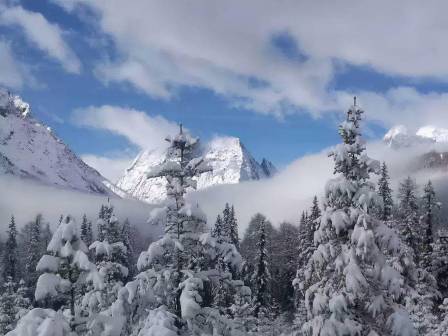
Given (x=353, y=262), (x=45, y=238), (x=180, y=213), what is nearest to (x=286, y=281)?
(x=45, y=238)

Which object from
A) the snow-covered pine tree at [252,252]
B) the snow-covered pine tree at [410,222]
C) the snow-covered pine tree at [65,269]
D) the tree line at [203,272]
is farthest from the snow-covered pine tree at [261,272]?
the snow-covered pine tree at [65,269]

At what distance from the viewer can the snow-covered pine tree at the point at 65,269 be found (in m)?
14.7

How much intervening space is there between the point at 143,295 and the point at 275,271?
91375mm

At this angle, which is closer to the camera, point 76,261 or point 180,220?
point 76,261

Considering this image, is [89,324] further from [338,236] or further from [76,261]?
[338,236]

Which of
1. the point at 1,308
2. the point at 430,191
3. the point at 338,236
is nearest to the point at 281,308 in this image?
the point at 430,191

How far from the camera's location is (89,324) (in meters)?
14.9

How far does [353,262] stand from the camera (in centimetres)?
1842

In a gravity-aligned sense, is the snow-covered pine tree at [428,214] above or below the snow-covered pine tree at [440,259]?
above

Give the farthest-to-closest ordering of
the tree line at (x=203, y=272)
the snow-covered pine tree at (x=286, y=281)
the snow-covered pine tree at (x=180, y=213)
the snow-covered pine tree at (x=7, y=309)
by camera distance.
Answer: the snow-covered pine tree at (x=286, y=281), the snow-covered pine tree at (x=7, y=309), the snow-covered pine tree at (x=180, y=213), the tree line at (x=203, y=272)

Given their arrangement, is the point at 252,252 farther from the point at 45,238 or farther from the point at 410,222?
the point at 410,222

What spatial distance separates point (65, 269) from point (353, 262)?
27.4 feet

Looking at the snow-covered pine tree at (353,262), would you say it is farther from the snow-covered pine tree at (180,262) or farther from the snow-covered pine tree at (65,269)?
the snow-covered pine tree at (65,269)

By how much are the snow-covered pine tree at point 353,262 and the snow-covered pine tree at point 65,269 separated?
7.16 meters
